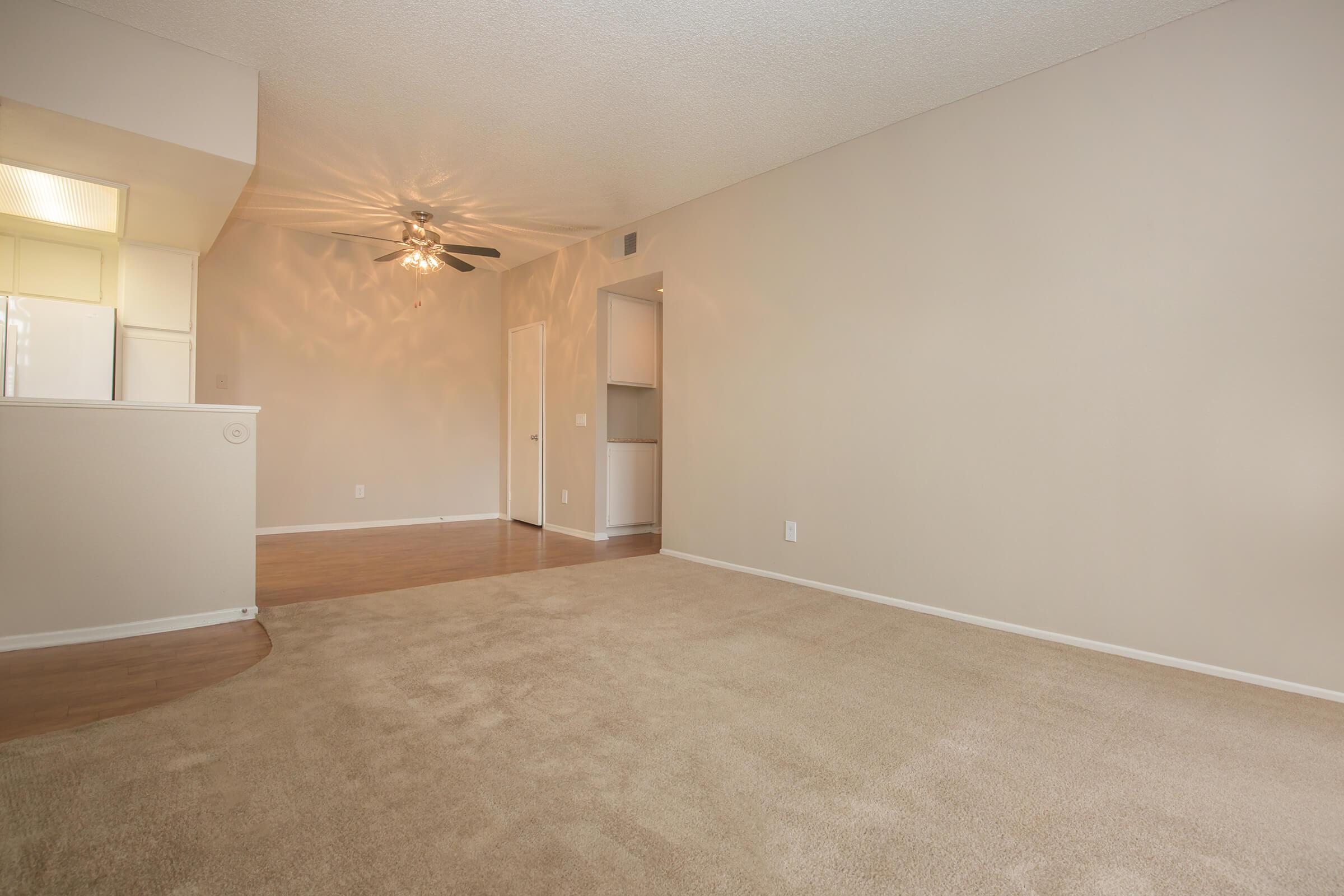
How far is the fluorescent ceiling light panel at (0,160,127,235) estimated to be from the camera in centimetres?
355

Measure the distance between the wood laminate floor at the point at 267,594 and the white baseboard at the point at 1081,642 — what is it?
69.6 inches

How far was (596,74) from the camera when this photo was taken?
3.29m

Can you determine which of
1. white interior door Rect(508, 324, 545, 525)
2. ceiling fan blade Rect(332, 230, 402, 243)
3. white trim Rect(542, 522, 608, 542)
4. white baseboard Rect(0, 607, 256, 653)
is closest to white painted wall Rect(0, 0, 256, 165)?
white baseboard Rect(0, 607, 256, 653)

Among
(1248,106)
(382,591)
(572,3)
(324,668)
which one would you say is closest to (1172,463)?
(1248,106)

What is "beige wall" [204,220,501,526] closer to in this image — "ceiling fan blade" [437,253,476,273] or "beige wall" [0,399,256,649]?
"ceiling fan blade" [437,253,476,273]

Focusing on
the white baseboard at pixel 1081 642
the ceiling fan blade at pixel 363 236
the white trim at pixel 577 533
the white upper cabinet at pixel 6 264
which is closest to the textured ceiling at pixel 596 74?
the ceiling fan blade at pixel 363 236

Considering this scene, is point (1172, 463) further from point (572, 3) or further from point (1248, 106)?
point (572, 3)

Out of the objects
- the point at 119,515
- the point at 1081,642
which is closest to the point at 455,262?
the point at 119,515

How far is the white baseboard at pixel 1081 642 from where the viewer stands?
8.09 ft

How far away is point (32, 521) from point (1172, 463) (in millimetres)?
4926

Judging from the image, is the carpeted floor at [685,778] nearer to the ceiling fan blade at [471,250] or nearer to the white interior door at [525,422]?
the ceiling fan blade at [471,250]

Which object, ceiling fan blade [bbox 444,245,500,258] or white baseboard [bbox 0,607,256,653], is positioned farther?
ceiling fan blade [bbox 444,245,500,258]

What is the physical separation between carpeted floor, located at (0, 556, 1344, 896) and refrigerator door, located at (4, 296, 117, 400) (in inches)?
124

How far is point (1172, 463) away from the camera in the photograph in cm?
275
